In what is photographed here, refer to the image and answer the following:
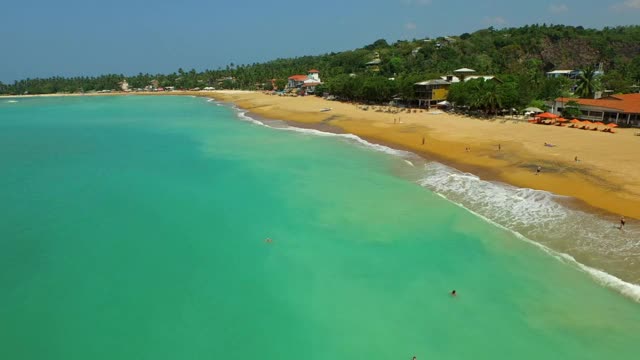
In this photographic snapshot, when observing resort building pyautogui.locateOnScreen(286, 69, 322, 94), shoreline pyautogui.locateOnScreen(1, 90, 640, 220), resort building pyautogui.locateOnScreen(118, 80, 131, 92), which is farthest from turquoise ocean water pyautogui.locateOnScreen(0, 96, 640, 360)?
resort building pyautogui.locateOnScreen(118, 80, 131, 92)

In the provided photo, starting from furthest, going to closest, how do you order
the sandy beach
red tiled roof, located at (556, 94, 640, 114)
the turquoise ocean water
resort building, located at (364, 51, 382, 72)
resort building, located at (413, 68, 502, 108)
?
resort building, located at (364, 51, 382, 72), resort building, located at (413, 68, 502, 108), red tiled roof, located at (556, 94, 640, 114), the sandy beach, the turquoise ocean water

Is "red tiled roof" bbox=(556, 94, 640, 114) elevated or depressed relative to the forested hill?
depressed

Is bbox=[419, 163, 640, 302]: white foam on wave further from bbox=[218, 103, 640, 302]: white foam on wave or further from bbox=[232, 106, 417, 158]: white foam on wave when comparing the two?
bbox=[232, 106, 417, 158]: white foam on wave

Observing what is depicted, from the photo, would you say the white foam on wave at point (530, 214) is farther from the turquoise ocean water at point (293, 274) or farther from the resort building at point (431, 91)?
the resort building at point (431, 91)

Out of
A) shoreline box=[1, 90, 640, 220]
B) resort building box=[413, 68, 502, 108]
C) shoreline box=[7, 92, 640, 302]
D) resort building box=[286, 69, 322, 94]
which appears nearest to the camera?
shoreline box=[7, 92, 640, 302]

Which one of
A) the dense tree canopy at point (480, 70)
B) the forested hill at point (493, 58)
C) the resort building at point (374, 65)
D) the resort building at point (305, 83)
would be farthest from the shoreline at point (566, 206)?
the resort building at point (374, 65)

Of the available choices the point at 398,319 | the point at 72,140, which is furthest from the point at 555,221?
the point at 72,140

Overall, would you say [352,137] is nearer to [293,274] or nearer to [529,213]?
[529,213]
